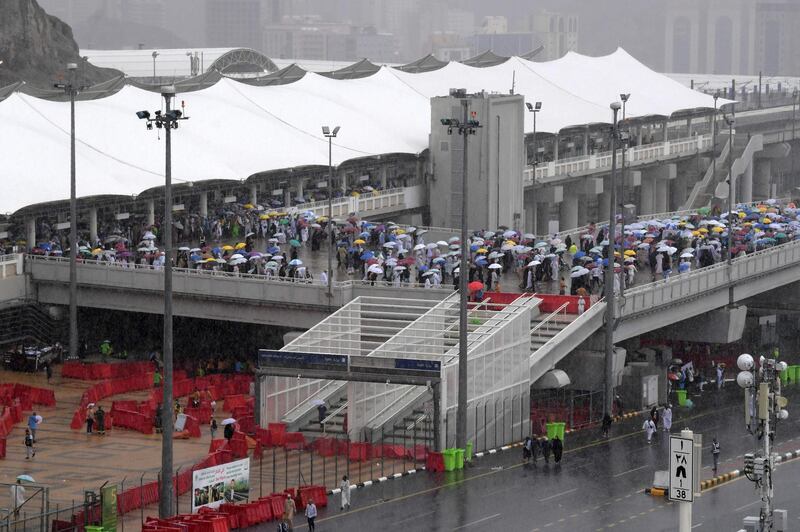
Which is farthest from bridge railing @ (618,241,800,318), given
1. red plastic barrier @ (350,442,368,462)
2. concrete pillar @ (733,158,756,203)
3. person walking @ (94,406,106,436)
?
concrete pillar @ (733,158,756,203)

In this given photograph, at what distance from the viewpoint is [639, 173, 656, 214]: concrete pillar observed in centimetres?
13138

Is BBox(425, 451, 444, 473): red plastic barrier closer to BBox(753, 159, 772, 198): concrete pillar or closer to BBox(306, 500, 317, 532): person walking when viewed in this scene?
BBox(306, 500, 317, 532): person walking

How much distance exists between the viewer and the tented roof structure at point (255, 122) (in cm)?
7975

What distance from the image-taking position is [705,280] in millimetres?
73625

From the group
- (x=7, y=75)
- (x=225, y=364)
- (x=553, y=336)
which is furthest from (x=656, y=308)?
(x=7, y=75)

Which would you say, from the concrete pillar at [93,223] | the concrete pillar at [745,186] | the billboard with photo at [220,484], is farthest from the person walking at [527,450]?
the concrete pillar at [745,186]

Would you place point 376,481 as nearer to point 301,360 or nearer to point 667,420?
point 301,360

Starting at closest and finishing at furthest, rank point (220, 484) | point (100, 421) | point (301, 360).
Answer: point (220, 484) → point (301, 360) → point (100, 421)

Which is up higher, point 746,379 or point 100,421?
point 746,379

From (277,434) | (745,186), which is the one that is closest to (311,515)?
(277,434)

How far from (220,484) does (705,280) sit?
33.5m

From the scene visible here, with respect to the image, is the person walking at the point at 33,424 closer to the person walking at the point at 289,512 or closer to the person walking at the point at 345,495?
the person walking at the point at 345,495

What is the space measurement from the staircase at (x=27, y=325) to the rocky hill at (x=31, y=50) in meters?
83.9

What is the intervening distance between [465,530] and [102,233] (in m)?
39.3
